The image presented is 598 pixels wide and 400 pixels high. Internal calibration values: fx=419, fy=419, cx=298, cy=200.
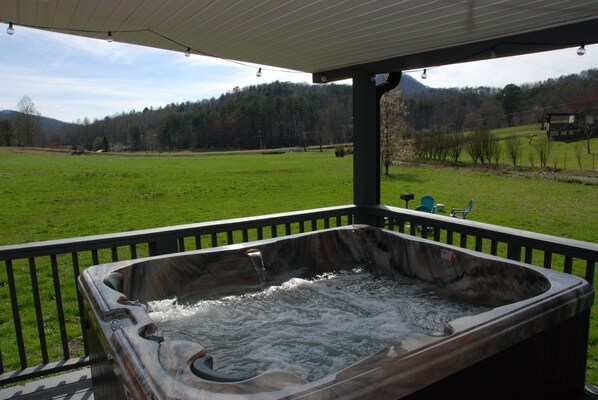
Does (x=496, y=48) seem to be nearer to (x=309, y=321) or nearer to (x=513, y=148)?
(x=309, y=321)

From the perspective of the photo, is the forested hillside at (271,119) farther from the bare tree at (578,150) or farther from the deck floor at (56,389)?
the deck floor at (56,389)

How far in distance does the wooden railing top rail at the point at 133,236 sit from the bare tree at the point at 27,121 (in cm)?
2033

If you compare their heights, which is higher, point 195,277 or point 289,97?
point 289,97

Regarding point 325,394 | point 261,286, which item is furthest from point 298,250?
point 325,394

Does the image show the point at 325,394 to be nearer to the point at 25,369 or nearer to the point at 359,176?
the point at 25,369

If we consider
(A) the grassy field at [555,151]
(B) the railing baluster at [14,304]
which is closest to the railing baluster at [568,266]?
(B) the railing baluster at [14,304]

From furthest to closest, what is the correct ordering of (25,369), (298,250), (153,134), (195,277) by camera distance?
(153,134) < (298,250) < (195,277) < (25,369)

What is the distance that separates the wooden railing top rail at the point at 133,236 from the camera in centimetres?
226

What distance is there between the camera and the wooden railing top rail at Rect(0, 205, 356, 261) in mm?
2264

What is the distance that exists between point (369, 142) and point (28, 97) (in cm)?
2165

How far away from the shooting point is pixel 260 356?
207 cm

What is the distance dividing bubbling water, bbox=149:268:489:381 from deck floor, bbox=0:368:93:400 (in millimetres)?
488

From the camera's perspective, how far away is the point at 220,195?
42.2 feet

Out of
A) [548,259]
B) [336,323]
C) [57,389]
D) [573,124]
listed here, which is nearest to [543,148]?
[573,124]
